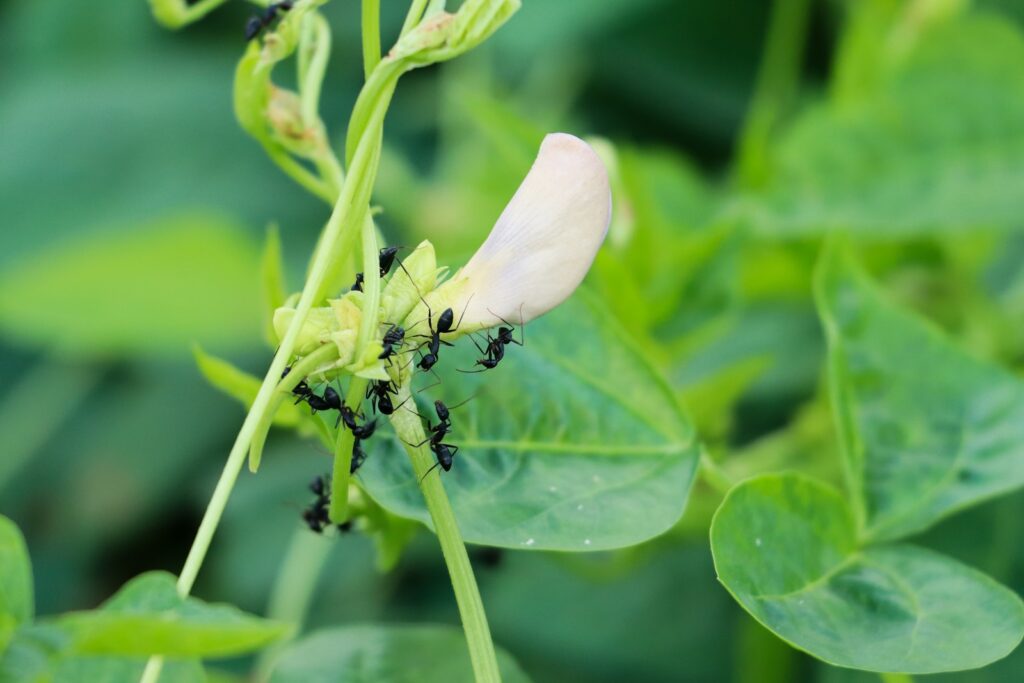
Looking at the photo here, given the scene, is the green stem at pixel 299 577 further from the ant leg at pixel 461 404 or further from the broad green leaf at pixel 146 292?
the ant leg at pixel 461 404

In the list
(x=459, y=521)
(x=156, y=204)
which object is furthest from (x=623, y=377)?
(x=156, y=204)

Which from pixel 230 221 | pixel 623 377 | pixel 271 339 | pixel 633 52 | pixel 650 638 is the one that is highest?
pixel 271 339

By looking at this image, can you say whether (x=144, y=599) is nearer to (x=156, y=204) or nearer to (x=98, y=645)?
(x=98, y=645)

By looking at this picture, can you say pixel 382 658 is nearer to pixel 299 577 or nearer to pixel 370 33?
pixel 370 33

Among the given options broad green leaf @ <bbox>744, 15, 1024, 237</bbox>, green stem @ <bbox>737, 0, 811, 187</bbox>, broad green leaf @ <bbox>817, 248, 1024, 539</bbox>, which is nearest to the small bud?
Result: broad green leaf @ <bbox>817, 248, 1024, 539</bbox>

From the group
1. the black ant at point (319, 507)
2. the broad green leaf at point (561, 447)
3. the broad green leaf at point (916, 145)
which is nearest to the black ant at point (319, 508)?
the black ant at point (319, 507)
